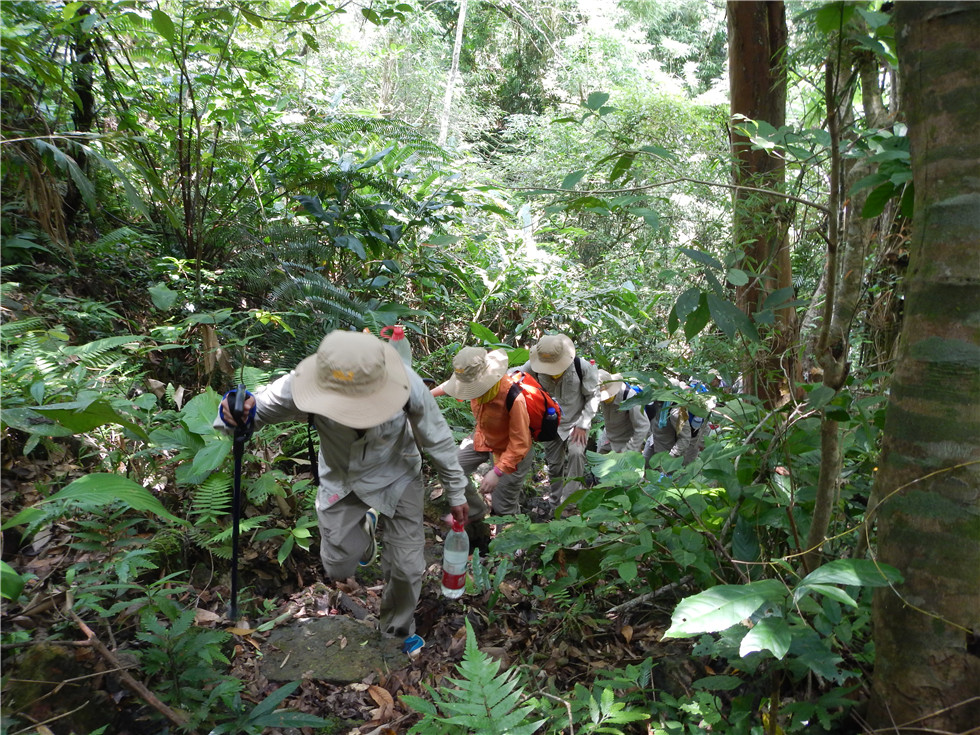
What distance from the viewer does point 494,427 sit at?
5.40 m

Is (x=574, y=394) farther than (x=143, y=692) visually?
Yes

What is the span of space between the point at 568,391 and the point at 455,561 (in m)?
2.65

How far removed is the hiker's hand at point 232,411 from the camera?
3.51 m

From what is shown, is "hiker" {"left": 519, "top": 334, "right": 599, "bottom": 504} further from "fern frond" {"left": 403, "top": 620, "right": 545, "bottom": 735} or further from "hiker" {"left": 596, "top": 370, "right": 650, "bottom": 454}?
"fern frond" {"left": 403, "top": 620, "right": 545, "bottom": 735}

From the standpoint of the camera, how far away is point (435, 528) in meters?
5.68

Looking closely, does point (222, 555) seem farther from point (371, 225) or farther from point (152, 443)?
point (371, 225)

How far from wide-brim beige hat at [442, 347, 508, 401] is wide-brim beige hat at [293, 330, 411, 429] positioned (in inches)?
61.0

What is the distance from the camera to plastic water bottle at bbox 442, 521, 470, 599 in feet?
13.2

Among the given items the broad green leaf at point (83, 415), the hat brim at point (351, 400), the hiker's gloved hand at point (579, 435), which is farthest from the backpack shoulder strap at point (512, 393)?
the broad green leaf at point (83, 415)

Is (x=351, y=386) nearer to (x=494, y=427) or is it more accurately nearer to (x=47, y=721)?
(x=47, y=721)

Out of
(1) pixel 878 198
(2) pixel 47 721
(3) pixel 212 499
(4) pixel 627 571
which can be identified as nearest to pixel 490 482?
(3) pixel 212 499

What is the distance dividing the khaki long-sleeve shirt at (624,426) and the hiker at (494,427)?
160cm

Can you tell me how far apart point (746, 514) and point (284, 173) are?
6.09 metres

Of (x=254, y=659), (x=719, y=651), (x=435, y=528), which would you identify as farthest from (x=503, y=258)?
(x=719, y=651)
